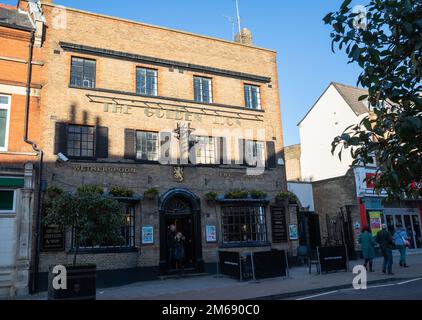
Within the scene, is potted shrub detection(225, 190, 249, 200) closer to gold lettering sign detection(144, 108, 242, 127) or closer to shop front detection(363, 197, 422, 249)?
gold lettering sign detection(144, 108, 242, 127)

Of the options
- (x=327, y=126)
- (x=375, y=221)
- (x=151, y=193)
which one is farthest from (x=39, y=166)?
(x=327, y=126)

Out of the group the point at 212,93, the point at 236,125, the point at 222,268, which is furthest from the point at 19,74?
the point at 222,268

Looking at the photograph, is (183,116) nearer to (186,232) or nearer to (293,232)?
(186,232)

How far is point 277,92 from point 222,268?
9932mm

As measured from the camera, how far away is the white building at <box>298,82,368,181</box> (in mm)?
26625

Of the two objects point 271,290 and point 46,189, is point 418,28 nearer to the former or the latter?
point 271,290

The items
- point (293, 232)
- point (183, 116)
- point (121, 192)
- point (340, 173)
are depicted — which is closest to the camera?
point (121, 192)

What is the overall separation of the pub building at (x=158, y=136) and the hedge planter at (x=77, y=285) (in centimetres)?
446

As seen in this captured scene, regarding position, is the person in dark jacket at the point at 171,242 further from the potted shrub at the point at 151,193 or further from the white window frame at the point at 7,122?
the white window frame at the point at 7,122

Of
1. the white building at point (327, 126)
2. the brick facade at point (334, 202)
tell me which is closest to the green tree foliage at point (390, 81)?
the brick facade at point (334, 202)

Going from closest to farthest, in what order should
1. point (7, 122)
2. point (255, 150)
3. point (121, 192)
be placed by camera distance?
point (7, 122) → point (121, 192) → point (255, 150)

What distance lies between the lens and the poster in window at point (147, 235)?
15.6m

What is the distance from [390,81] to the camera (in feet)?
15.2

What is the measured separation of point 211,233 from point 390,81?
1326 centimetres
